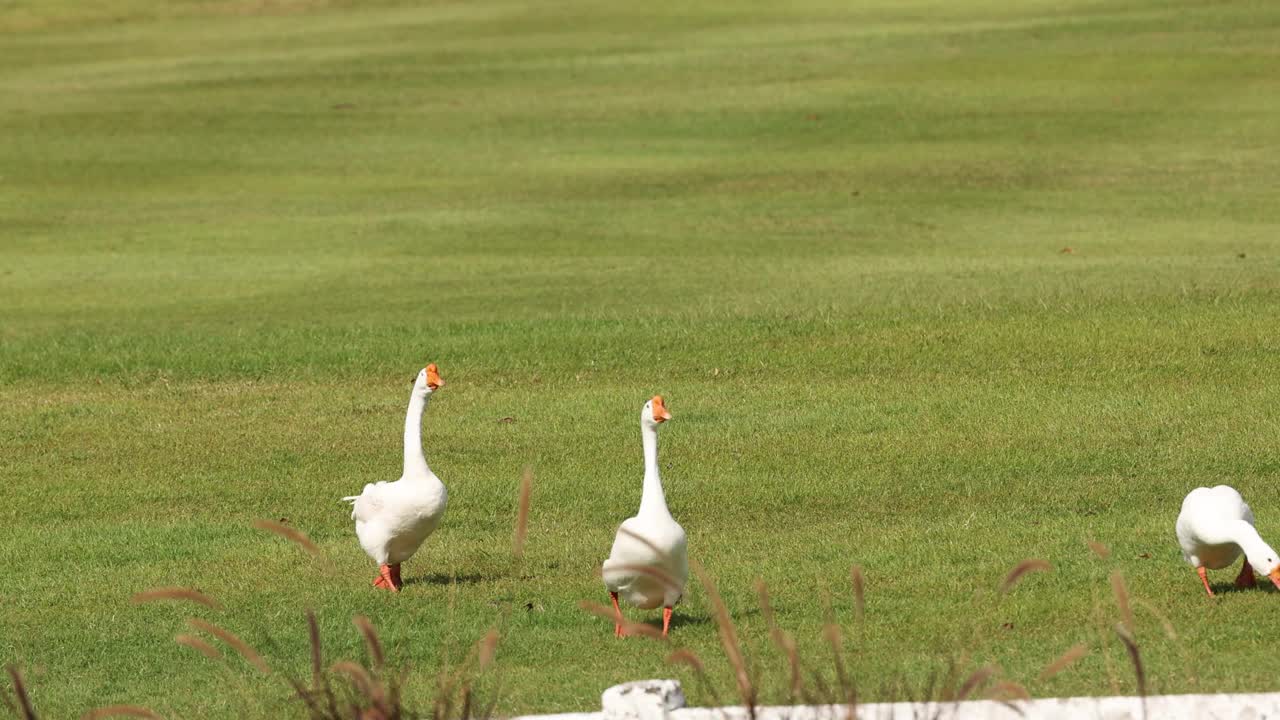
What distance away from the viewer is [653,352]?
13930 millimetres

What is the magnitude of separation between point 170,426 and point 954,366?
5270 millimetres

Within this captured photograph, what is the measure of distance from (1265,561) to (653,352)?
6.94 metres

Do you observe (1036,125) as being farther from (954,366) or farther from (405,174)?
(954,366)

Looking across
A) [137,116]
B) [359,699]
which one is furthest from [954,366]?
[137,116]

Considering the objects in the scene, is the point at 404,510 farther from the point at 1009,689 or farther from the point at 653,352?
the point at 653,352

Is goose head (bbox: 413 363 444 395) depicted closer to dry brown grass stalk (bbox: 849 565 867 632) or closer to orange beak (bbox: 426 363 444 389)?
orange beak (bbox: 426 363 444 389)

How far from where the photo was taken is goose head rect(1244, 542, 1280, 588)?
7.43m

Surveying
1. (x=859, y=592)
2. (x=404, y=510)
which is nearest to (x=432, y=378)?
(x=404, y=510)

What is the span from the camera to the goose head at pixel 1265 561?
743 centimetres

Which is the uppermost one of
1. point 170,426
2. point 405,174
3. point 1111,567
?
point 405,174

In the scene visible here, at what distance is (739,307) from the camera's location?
15.4m

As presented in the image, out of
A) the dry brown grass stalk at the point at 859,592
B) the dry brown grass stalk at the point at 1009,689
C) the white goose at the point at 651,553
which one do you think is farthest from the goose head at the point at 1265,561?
the dry brown grass stalk at the point at 1009,689

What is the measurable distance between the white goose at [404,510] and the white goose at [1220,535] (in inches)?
124

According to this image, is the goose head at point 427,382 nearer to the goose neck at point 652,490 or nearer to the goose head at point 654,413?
the goose head at point 654,413
